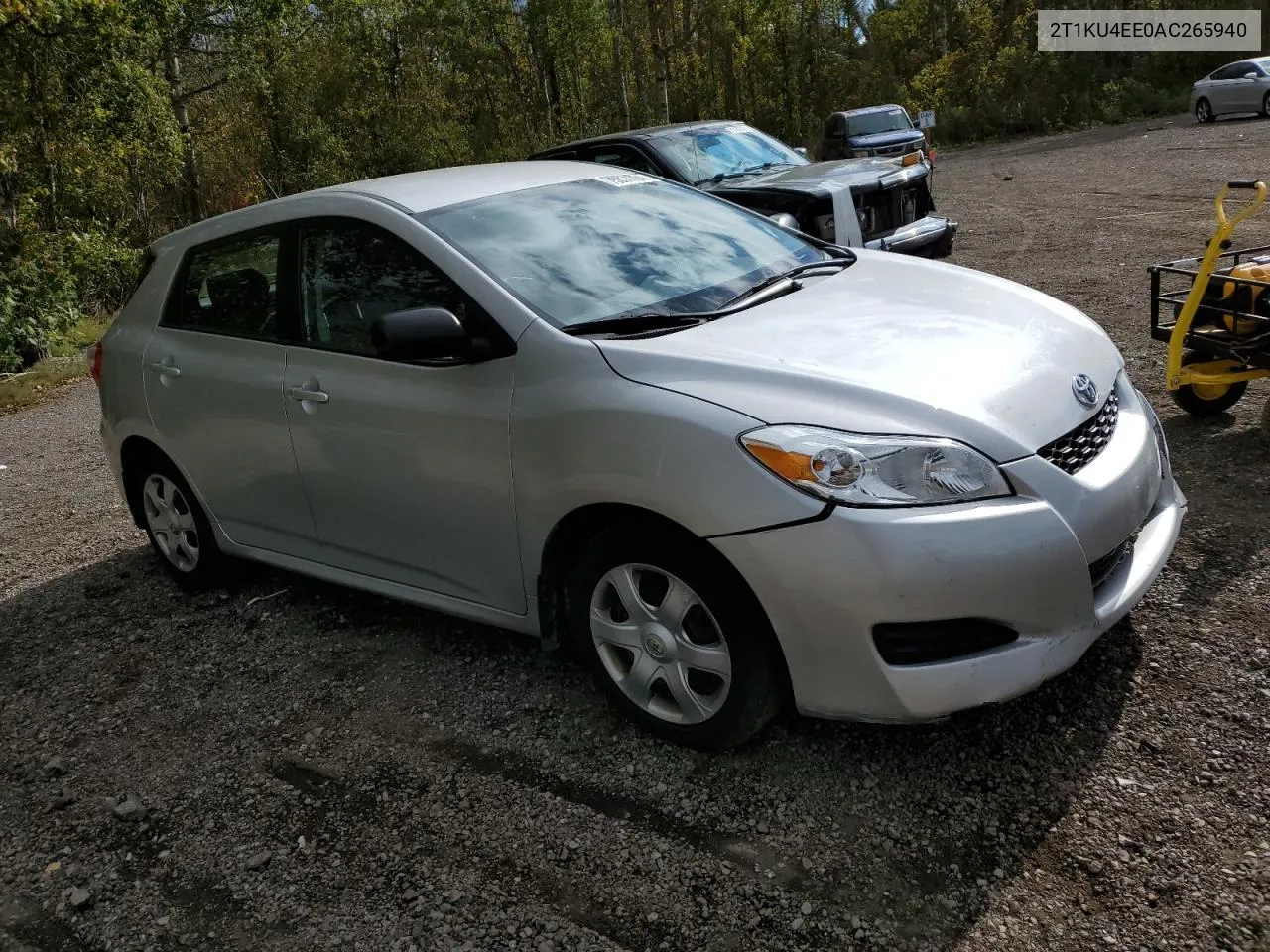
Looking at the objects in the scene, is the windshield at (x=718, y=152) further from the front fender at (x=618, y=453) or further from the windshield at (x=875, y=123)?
the windshield at (x=875, y=123)

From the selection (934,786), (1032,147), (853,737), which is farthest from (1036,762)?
(1032,147)

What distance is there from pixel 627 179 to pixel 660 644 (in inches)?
84.7

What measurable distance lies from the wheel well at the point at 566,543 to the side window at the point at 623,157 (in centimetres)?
661

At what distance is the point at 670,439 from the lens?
299cm

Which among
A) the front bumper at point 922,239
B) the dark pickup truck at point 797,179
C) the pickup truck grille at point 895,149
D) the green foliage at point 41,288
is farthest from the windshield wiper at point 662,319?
the pickup truck grille at point 895,149

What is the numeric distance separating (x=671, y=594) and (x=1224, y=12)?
4061 cm

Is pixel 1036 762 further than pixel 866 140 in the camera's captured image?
No

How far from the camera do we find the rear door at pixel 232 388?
14.0ft

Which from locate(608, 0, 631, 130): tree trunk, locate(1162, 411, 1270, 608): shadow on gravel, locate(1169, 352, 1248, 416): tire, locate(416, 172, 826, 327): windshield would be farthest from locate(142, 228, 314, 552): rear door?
locate(608, 0, 631, 130): tree trunk

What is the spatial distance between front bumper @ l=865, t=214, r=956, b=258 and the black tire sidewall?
5.76 m

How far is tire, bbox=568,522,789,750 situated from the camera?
299 cm

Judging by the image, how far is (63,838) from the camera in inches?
135

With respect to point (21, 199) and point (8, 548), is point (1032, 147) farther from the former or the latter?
point (8, 548)

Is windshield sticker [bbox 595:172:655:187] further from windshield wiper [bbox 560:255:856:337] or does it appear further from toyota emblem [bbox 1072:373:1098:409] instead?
toyota emblem [bbox 1072:373:1098:409]
